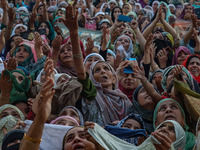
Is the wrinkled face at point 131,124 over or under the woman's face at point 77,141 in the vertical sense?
under

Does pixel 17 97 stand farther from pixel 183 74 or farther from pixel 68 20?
pixel 183 74

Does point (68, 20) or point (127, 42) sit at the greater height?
point (68, 20)

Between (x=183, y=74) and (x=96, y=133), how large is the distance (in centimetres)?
194

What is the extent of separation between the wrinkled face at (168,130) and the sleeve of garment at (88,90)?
3.76 feet

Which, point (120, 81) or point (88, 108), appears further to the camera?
point (120, 81)

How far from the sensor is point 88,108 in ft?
19.0

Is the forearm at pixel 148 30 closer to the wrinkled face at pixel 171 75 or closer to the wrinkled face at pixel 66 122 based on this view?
the wrinkled face at pixel 171 75

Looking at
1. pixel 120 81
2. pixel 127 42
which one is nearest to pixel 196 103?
pixel 120 81

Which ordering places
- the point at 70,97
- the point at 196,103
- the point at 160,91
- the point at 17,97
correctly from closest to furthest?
the point at 196,103, the point at 70,97, the point at 17,97, the point at 160,91

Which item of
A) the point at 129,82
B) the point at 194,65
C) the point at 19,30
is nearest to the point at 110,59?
the point at 129,82

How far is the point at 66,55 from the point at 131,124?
2.09 meters

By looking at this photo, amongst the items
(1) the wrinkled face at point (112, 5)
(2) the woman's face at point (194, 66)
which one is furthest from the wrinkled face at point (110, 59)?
(1) the wrinkled face at point (112, 5)

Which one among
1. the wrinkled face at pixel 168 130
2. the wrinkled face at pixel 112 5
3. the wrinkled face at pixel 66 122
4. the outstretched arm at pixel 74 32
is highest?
the outstretched arm at pixel 74 32

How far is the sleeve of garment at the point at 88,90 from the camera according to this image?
Result: 18.3ft
